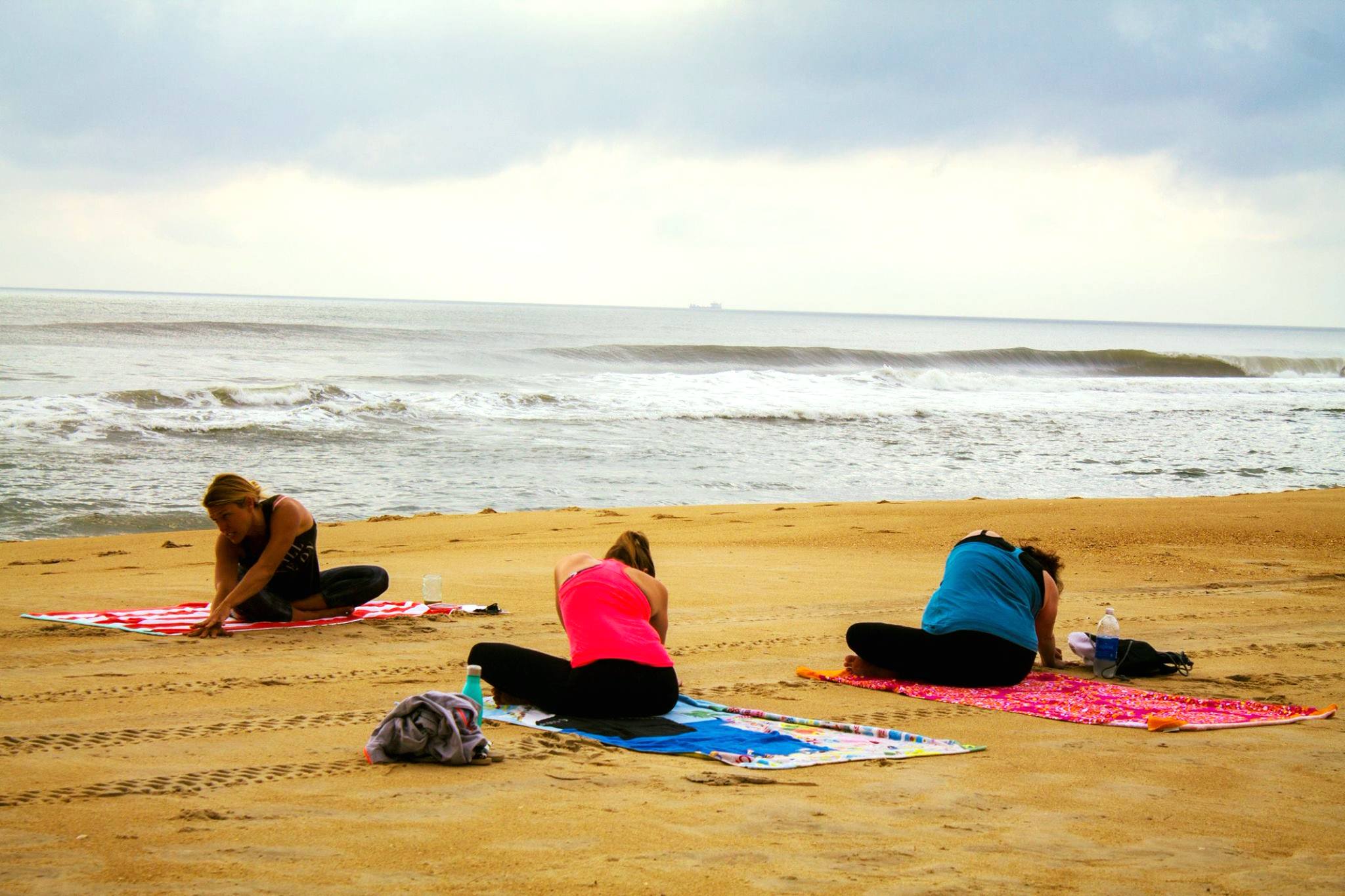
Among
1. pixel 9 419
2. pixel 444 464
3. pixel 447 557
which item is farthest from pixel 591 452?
pixel 9 419

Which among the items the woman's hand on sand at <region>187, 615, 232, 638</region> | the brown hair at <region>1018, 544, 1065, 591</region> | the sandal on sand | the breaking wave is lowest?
the woman's hand on sand at <region>187, 615, 232, 638</region>

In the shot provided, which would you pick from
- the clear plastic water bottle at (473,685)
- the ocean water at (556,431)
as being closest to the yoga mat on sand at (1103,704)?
the clear plastic water bottle at (473,685)

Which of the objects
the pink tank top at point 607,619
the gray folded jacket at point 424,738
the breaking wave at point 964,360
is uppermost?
the breaking wave at point 964,360

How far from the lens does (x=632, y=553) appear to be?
5.00 meters

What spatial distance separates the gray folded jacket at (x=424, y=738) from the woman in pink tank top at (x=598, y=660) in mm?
722

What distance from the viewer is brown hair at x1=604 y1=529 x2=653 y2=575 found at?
4.99 metres

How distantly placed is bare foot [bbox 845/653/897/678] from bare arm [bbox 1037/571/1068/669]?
3.02 ft

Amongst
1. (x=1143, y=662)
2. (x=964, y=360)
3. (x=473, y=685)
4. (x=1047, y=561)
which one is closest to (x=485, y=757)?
(x=473, y=685)

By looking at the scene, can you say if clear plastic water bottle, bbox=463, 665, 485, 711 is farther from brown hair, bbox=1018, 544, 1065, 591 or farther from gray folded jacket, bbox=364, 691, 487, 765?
brown hair, bbox=1018, 544, 1065, 591

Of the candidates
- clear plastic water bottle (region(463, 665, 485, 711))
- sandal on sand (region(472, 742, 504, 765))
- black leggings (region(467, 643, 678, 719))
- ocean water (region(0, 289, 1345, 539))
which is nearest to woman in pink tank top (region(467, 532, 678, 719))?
black leggings (region(467, 643, 678, 719))

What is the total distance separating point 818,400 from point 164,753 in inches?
1009

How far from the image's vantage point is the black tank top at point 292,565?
634cm

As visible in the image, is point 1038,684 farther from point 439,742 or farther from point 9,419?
point 9,419

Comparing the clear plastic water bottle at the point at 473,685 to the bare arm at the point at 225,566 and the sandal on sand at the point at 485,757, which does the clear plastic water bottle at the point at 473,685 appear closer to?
the sandal on sand at the point at 485,757
